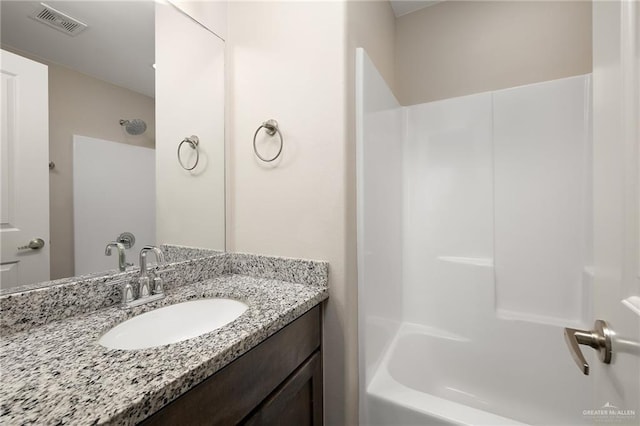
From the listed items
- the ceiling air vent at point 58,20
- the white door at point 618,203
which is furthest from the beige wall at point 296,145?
the white door at point 618,203

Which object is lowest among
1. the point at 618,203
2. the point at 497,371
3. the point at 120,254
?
the point at 497,371

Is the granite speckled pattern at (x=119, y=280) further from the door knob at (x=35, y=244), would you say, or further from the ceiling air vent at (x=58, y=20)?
the ceiling air vent at (x=58, y=20)

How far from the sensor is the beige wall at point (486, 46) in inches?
59.0

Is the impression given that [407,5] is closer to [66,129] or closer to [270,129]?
[270,129]

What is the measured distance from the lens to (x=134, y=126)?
1.00 metres

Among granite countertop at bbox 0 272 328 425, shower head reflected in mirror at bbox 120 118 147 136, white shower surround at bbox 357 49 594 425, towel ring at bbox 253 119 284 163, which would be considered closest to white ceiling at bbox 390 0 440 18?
white shower surround at bbox 357 49 594 425

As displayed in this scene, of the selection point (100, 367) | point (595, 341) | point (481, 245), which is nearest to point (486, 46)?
point (481, 245)

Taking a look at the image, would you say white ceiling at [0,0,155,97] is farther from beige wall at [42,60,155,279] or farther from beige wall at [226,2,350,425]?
beige wall at [226,2,350,425]

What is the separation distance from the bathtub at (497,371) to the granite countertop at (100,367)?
796 mm

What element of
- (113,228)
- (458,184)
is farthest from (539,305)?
(113,228)

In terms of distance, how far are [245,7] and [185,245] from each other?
1168 mm

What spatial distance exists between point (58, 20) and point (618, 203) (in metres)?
1.50

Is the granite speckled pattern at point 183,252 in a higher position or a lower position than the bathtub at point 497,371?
higher

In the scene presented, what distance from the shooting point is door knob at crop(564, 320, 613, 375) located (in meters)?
0.52
